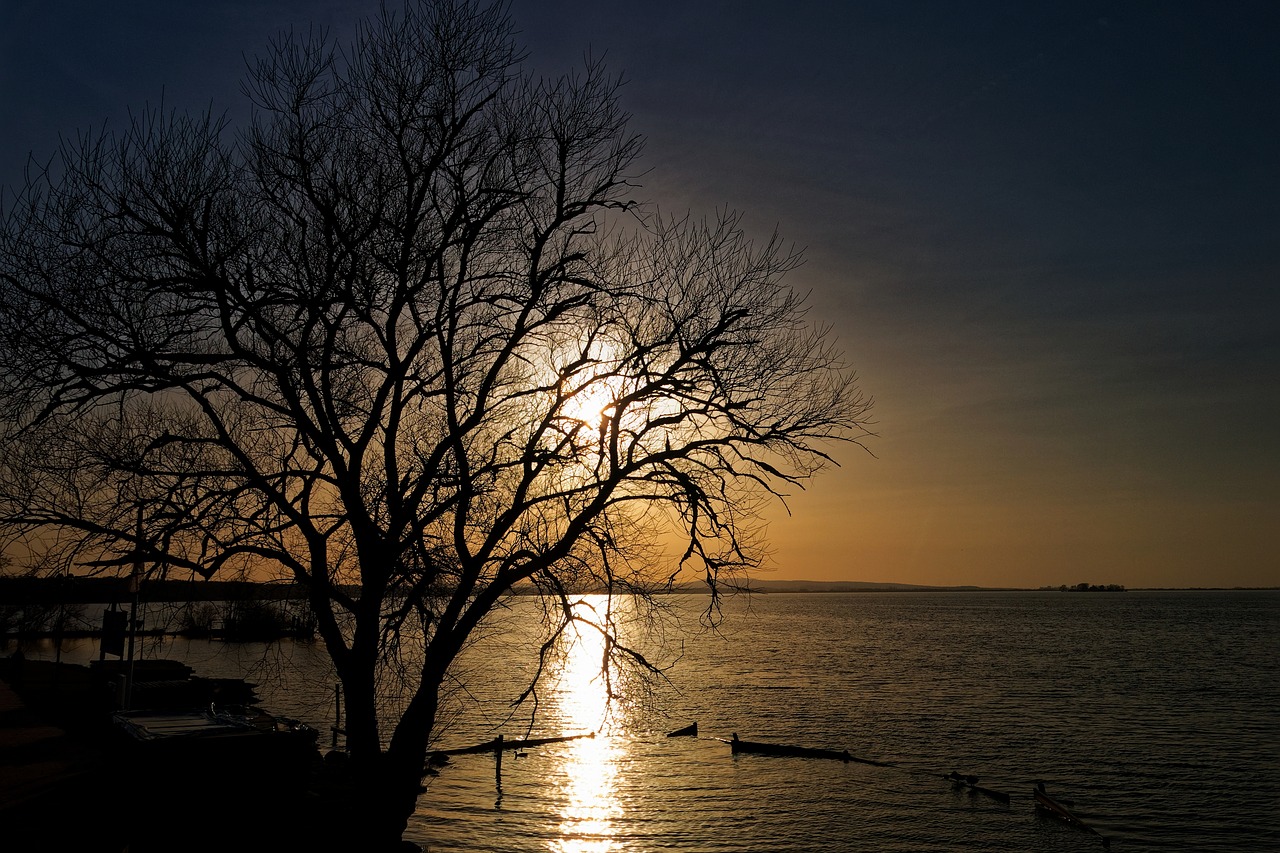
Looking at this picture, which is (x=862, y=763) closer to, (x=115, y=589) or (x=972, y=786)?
(x=972, y=786)

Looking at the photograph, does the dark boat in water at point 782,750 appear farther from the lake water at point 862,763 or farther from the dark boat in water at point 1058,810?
the dark boat in water at point 1058,810

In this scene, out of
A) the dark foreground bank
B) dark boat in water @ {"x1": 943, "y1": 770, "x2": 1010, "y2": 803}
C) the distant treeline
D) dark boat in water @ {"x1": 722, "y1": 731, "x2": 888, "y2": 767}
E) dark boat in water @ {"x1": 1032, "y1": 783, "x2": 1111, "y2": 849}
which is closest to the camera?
the distant treeline

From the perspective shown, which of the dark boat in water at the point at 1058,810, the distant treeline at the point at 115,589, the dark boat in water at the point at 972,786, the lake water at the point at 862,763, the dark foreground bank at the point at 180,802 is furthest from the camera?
the dark boat in water at the point at 972,786

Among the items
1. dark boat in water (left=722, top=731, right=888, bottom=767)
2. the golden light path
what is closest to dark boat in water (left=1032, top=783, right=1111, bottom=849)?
dark boat in water (left=722, top=731, right=888, bottom=767)

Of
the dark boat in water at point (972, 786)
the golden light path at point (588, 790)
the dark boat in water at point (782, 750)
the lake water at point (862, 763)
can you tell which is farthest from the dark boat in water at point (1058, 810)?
the golden light path at point (588, 790)

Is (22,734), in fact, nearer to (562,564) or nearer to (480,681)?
(562,564)

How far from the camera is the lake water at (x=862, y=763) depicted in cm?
2619

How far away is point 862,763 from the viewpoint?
36.1 metres

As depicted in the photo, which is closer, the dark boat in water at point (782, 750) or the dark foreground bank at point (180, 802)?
the dark foreground bank at point (180, 802)

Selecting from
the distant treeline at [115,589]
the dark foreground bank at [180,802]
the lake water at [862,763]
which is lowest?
the lake water at [862,763]

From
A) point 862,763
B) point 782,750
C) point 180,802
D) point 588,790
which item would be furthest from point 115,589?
point 862,763

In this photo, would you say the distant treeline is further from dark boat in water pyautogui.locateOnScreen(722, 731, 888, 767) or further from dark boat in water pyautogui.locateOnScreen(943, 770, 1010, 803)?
dark boat in water pyautogui.locateOnScreen(722, 731, 888, 767)

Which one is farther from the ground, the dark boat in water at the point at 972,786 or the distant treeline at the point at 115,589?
the distant treeline at the point at 115,589

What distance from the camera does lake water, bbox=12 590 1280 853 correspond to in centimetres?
2619
